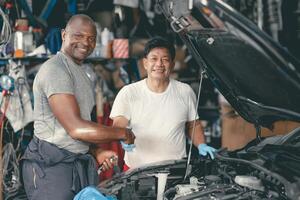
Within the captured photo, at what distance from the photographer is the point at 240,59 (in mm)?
1943

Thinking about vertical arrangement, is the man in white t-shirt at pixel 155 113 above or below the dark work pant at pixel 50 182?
above

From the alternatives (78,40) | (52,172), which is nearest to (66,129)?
(52,172)

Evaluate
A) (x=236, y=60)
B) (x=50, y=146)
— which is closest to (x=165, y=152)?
(x=50, y=146)

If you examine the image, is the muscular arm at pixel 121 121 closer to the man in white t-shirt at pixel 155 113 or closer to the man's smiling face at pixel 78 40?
the man in white t-shirt at pixel 155 113

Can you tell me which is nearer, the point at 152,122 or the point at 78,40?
the point at 78,40

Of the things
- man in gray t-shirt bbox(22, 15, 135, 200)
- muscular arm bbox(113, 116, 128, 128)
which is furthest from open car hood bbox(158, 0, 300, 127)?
muscular arm bbox(113, 116, 128, 128)

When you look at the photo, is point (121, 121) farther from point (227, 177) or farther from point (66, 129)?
point (227, 177)

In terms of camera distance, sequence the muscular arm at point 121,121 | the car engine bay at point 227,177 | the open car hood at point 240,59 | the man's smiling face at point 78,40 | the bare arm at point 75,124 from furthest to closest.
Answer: the muscular arm at point 121,121 → the man's smiling face at point 78,40 → the bare arm at point 75,124 → the car engine bay at point 227,177 → the open car hood at point 240,59

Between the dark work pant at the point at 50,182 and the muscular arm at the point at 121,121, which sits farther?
the muscular arm at the point at 121,121

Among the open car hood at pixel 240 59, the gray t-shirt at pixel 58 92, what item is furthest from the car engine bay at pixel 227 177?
the gray t-shirt at pixel 58 92

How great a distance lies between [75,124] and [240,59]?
82cm

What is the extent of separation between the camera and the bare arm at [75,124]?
220 cm

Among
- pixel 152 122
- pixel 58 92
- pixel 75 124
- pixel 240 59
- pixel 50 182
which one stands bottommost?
pixel 50 182

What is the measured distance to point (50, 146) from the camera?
7.89ft
